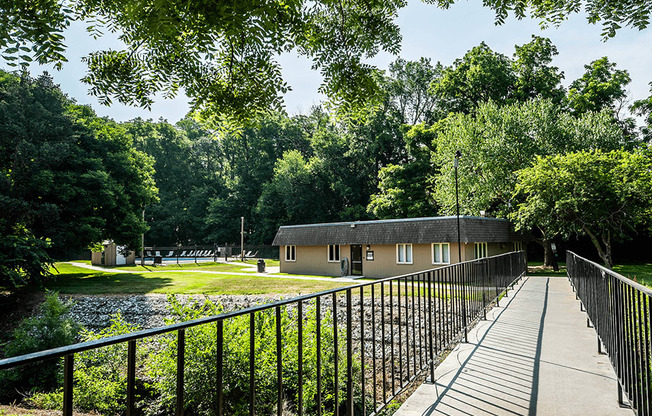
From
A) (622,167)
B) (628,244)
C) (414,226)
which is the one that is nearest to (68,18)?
(414,226)

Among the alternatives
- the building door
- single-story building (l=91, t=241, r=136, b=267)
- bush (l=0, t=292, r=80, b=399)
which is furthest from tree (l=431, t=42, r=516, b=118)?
bush (l=0, t=292, r=80, b=399)

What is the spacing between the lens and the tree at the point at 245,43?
2.51 m

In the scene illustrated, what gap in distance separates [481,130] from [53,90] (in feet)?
92.8

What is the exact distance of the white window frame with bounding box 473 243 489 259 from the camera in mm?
21188

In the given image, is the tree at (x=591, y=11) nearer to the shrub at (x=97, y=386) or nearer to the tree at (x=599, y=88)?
the shrub at (x=97, y=386)

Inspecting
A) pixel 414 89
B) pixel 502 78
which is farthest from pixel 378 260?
pixel 414 89

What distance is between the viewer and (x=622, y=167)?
66.1 ft

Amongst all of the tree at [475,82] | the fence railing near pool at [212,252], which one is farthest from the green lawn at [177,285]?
the tree at [475,82]

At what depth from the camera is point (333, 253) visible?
2606cm

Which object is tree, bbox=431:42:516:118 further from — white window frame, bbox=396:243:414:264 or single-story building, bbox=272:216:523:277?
white window frame, bbox=396:243:414:264

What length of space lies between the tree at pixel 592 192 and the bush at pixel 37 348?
22.6 m

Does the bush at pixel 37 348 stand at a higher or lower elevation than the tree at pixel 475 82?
lower

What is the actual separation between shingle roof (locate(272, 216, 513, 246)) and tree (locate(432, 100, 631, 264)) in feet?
9.32

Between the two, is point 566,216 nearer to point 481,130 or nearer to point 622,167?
point 622,167
